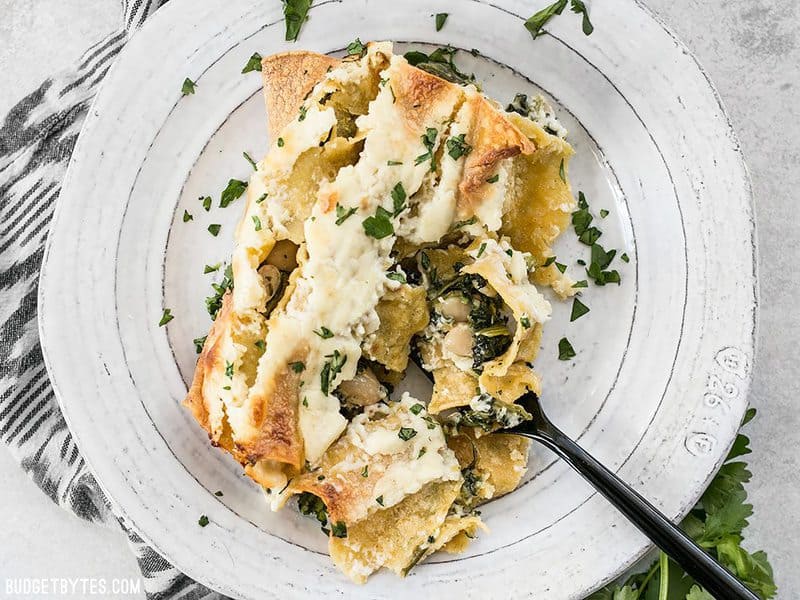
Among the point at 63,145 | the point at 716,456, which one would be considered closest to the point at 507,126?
the point at 716,456

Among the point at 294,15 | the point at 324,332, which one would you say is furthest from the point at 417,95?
the point at 324,332

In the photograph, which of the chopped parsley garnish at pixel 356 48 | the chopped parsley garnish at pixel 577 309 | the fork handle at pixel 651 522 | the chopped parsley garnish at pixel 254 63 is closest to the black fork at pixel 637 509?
the fork handle at pixel 651 522

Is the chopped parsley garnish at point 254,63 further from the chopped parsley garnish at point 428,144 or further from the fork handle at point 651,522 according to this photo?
the fork handle at point 651,522

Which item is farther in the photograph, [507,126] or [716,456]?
[716,456]

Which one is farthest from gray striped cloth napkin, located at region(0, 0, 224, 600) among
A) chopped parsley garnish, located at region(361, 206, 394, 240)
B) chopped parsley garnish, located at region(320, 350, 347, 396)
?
chopped parsley garnish, located at region(361, 206, 394, 240)

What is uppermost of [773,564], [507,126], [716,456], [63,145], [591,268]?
[63,145]

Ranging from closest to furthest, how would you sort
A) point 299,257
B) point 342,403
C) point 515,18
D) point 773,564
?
point 299,257 → point 342,403 → point 515,18 → point 773,564

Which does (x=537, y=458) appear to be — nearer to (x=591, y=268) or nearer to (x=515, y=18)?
(x=591, y=268)
